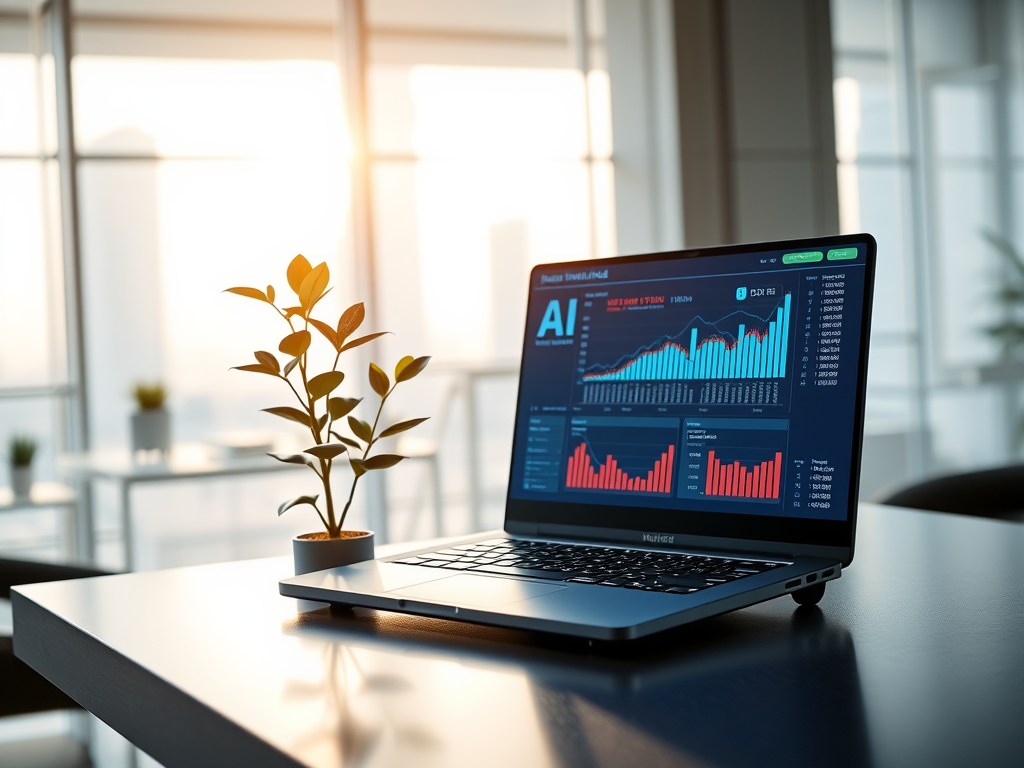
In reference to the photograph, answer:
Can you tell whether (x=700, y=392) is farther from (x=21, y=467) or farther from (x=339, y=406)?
(x=21, y=467)

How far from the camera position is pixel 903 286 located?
15.3 ft

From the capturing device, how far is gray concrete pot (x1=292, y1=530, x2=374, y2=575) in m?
1.01

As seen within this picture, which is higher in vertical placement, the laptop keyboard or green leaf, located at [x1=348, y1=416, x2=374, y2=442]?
green leaf, located at [x1=348, y1=416, x2=374, y2=442]

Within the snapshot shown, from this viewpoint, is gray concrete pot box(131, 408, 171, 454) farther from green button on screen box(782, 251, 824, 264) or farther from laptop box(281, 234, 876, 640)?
green button on screen box(782, 251, 824, 264)

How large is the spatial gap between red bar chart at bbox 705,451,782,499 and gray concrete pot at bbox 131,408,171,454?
2844mm

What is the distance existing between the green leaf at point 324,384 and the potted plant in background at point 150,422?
2670mm

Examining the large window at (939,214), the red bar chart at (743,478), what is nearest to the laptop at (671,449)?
the red bar chart at (743,478)

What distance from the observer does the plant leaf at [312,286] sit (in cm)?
103

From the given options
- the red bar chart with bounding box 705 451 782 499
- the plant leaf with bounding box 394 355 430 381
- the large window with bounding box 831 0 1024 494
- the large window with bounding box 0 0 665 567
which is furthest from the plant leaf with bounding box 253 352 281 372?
the large window with bounding box 831 0 1024 494

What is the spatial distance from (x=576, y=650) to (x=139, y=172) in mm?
3778

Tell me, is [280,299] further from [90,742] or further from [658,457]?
[658,457]

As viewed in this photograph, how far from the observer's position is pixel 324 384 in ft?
3.25

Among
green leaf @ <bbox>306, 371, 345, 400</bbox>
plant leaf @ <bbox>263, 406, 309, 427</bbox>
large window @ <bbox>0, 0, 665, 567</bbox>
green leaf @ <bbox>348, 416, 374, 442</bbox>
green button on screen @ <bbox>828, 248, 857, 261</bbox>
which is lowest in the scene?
green leaf @ <bbox>348, 416, 374, 442</bbox>

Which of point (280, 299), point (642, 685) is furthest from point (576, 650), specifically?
point (280, 299)
